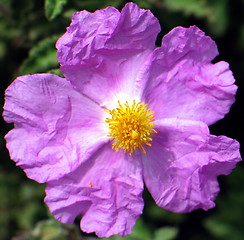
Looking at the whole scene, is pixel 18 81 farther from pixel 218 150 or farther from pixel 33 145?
pixel 218 150

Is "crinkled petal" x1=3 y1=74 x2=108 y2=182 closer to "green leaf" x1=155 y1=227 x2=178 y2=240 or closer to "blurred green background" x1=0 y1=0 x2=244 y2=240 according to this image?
"blurred green background" x1=0 y1=0 x2=244 y2=240

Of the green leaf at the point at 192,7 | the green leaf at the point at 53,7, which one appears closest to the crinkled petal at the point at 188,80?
the green leaf at the point at 53,7

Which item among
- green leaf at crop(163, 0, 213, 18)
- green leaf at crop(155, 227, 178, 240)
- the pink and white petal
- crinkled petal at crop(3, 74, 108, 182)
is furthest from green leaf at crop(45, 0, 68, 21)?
green leaf at crop(155, 227, 178, 240)

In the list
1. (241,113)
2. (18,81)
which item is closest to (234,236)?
(241,113)

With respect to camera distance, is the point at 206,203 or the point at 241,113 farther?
the point at 241,113

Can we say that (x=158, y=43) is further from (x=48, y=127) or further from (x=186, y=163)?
(x=48, y=127)
